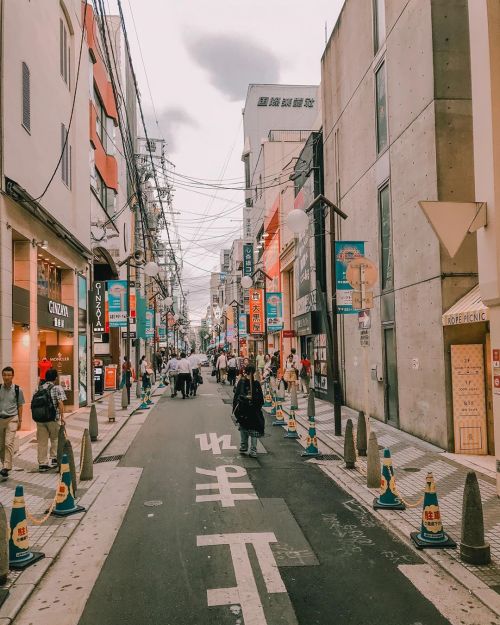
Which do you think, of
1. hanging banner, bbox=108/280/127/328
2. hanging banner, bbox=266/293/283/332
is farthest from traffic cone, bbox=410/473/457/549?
hanging banner, bbox=266/293/283/332

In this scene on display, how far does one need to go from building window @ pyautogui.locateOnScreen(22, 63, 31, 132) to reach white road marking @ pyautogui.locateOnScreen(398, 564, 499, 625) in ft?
45.6

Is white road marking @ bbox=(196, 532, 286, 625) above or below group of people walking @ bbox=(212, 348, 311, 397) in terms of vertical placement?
below

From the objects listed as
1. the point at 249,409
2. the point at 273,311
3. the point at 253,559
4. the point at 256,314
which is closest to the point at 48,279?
the point at 249,409

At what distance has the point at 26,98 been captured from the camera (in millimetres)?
14883

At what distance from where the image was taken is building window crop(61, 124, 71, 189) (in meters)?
19.2

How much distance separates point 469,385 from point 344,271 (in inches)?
171

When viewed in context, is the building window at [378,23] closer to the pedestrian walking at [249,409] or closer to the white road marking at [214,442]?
the pedestrian walking at [249,409]

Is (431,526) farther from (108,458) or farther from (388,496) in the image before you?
(108,458)

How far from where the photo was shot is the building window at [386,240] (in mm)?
16297

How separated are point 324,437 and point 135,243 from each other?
37317 mm

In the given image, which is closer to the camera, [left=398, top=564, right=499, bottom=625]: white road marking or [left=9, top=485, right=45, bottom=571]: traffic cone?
[left=398, top=564, right=499, bottom=625]: white road marking

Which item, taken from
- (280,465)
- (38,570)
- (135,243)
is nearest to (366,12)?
(280,465)

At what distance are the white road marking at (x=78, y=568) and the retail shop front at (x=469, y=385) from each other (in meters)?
7.10

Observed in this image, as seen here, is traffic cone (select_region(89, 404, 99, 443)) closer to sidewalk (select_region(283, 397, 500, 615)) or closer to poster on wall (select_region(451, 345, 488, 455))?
sidewalk (select_region(283, 397, 500, 615))
